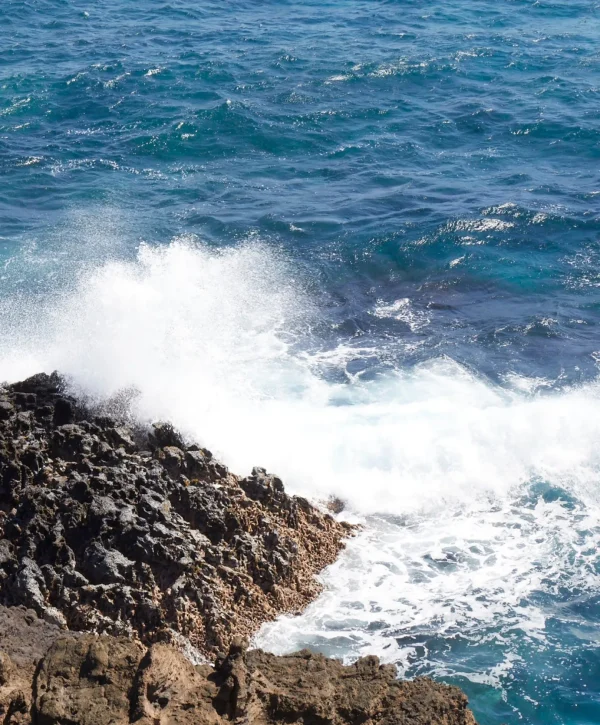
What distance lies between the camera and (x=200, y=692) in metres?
12.2

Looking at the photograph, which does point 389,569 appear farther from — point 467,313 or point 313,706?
point 467,313

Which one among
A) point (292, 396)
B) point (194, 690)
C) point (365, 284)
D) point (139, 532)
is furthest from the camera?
point (365, 284)

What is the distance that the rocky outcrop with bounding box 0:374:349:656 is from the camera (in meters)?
15.4

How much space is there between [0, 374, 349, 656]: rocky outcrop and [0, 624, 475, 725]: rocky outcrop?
2.54 meters

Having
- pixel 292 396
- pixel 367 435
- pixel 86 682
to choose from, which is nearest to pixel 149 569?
pixel 86 682

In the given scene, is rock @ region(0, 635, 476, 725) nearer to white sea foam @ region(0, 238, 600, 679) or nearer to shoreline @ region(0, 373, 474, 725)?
shoreline @ region(0, 373, 474, 725)

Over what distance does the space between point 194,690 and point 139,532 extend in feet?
14.3

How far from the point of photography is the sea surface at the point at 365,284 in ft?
59.2

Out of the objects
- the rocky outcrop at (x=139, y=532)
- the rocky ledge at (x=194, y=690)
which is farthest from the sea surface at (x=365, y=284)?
the rocky ledge at (x=194, y=690)

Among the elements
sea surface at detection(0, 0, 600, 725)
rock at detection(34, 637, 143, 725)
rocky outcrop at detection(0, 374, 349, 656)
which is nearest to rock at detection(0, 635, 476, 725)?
rock at detection(34, 637, 143, 725)

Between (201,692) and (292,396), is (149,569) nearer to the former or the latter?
(201,692)

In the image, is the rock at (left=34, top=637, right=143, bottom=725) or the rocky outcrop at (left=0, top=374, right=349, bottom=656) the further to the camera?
the rocky outcrop at (left=0, top=374, right=349, bottom=656)

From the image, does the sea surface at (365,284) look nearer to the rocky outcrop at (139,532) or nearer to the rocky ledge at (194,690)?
the rocky outcrop at (139,532)

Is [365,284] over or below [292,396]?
over
